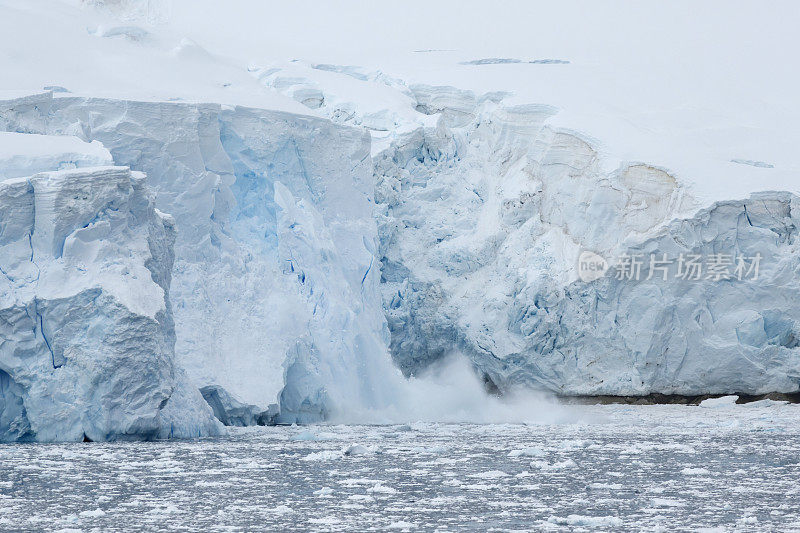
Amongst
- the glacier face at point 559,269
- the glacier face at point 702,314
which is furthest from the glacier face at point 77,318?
the glacier face at point 702,314

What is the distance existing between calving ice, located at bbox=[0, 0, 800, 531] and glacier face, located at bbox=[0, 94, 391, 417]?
0.04 meters

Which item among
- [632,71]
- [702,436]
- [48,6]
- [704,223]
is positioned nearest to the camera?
[702,436]

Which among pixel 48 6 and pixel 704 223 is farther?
pixel 48 6

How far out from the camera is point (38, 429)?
10.2m

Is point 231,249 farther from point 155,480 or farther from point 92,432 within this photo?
point 155,480

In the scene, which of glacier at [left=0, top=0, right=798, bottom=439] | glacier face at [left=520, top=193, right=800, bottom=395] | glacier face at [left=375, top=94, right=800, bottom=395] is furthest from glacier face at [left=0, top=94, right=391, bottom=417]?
glacier face at [left=520, top=193, right=800, bottom=395]

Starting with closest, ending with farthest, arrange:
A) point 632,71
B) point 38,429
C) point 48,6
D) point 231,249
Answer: point 38,429 → point 231,249 → point 48,6 → point 632,71

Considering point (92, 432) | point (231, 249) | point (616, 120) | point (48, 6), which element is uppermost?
point (48, 6)

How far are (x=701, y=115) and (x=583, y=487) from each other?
13988 millimetres

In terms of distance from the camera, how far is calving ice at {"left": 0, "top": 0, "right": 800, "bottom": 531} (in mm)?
7473

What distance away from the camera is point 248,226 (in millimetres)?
14375

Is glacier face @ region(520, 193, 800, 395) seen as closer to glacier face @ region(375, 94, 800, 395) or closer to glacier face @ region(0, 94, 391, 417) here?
glacier face @ region(375, 94, 800, 395)

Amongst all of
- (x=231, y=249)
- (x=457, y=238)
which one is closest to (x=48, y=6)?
(x=231, y=249)

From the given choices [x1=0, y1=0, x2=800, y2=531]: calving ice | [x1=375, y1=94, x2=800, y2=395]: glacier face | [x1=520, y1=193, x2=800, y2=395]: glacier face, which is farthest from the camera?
[x1=375, y1=94, x2=800, y2=395]: glacier face
